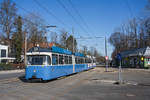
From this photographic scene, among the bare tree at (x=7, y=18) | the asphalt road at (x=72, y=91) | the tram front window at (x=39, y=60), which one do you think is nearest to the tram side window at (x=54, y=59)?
the tram front window at (x=39, y=60)

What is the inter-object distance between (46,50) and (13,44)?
42.4 metres

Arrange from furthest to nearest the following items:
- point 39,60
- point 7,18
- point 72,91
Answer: point 7,18, point 39,60, point 72,91

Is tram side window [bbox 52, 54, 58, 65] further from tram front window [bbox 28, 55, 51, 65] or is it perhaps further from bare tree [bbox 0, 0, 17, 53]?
bare tree [bbox 0, 0, 17, 53]

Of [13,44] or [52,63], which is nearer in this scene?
[52,63]

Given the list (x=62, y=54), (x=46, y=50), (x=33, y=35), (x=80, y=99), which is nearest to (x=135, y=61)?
(x=33, y=35)

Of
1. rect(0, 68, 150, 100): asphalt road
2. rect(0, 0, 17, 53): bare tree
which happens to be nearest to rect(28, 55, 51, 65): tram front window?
rect(0, 68, 150, 100): asphalt road

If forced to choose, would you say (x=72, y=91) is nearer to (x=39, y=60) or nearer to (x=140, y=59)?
(x=39, y=60)

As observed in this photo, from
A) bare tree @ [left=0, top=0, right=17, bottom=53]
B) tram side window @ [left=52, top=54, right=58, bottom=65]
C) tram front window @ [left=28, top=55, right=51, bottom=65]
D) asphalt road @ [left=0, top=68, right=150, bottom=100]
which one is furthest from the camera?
bare tree @ [left=0, top=0, right=17, bottom=53]

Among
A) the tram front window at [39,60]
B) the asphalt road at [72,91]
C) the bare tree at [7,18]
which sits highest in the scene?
the bare tree at [7,18]

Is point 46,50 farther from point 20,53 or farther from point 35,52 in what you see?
point 20,53

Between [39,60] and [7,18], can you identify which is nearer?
[39,60]

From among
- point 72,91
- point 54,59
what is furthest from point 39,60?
point 72,91

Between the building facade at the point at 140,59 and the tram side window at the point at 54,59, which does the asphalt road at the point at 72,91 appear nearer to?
the tram side window at the point at 54,59

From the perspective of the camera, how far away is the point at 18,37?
53062 mm
